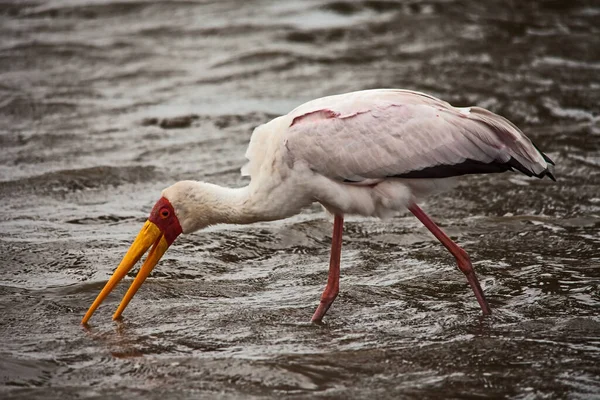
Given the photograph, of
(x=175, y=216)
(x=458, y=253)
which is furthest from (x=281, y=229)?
(x=458, y=253)

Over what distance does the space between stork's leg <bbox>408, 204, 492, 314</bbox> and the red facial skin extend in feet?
5.13

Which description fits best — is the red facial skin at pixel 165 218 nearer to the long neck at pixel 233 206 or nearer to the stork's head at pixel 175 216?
the stork's head at pixel 175 216

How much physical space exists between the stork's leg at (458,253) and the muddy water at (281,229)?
0.13 metres

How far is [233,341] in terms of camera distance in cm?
635

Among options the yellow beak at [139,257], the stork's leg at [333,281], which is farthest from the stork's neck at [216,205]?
the stork's leg at [333,281]

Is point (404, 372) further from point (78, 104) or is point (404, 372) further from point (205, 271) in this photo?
point (78, 104)

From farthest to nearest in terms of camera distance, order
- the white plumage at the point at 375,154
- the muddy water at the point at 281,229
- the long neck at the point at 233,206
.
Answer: the long neck at the point at 233,206
the white plumage at the point at 375,154
the muddy water at the point at 281,229

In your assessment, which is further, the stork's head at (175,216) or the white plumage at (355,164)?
the stork's head at (175,216)

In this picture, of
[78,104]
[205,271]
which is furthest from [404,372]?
[78,104]

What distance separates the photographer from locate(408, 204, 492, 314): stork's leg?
671 cm

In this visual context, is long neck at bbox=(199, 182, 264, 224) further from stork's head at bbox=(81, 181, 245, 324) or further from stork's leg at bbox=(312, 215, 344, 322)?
stork's leg at bbox=(312, 215, 344, 322)

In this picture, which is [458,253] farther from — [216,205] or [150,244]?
[150,244]

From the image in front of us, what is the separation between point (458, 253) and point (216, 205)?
5.40ft

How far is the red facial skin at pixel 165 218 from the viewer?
6727 mm
